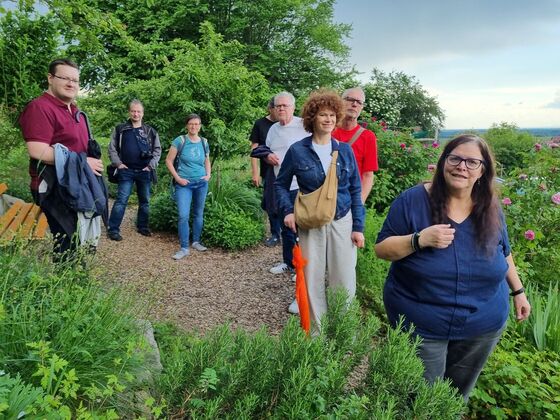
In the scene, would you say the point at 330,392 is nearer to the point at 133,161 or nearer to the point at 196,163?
the point at 196,163

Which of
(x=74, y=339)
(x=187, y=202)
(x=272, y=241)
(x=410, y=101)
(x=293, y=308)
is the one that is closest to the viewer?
(x=74, y=339)

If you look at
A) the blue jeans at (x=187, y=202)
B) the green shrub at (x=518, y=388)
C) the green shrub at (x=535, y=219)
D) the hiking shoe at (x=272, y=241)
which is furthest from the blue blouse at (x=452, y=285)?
the hiking shoe at (x=272, y=241)

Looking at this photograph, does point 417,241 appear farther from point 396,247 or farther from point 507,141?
point 507,141

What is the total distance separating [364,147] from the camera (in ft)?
13.4

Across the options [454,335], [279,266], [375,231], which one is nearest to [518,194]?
[375,231]

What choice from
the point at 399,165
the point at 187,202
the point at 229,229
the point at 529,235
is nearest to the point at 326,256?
the point at 529,235

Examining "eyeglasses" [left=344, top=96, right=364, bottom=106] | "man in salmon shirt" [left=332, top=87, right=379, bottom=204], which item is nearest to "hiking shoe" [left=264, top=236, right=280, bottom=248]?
"man in salmon shirt" [left=332, top=87, right=379, bottom=204]

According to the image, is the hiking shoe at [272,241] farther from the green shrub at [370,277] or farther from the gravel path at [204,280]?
the green shrub at [370,277]

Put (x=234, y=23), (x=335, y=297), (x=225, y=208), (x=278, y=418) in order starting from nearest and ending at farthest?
(x=278, y=418) → (x=335, y=297) → (x=225, y=208) → (x=234, y=23)

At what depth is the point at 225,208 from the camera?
6.91 meters

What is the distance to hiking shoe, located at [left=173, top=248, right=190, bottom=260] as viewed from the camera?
583 cm

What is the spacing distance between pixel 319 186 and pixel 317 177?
0.24 feet

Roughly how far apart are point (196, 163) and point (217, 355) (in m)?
4.62

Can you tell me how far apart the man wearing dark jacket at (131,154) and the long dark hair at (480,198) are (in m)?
4.92
